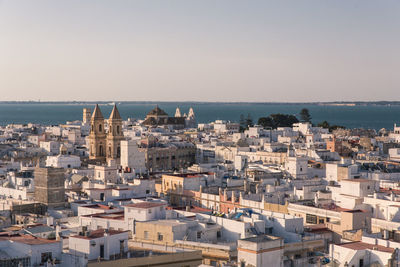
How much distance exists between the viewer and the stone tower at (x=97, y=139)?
80.7 m

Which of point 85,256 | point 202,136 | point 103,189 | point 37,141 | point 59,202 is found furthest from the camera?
point 202,136

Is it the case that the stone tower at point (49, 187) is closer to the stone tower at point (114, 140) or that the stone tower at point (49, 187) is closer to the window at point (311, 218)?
the window at point (311, 218)

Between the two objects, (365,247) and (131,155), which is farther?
(131,155)

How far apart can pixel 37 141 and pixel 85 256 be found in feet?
279

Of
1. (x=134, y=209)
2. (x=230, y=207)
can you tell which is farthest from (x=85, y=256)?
(x=230, y=207)

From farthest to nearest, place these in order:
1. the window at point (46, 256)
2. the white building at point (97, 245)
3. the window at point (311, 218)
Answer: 1. the window at point (311, 218)
2. the white building at point (97, 245)
3. the window at point (46, 256)

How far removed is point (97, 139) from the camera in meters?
80.7

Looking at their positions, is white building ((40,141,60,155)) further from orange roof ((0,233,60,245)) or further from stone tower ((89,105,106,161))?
orange roof ((0,233,60,245))

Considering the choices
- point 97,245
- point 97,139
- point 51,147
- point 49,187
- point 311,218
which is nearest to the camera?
point 97,245

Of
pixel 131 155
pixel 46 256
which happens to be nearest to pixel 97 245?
pixel 46 256

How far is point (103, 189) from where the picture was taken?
47812mm

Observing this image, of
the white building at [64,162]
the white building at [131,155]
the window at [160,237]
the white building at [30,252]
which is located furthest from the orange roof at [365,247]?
the white building at [131,155]

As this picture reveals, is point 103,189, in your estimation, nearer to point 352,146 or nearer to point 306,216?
point 306,216

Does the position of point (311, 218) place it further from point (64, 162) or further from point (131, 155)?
point (131, 155)
